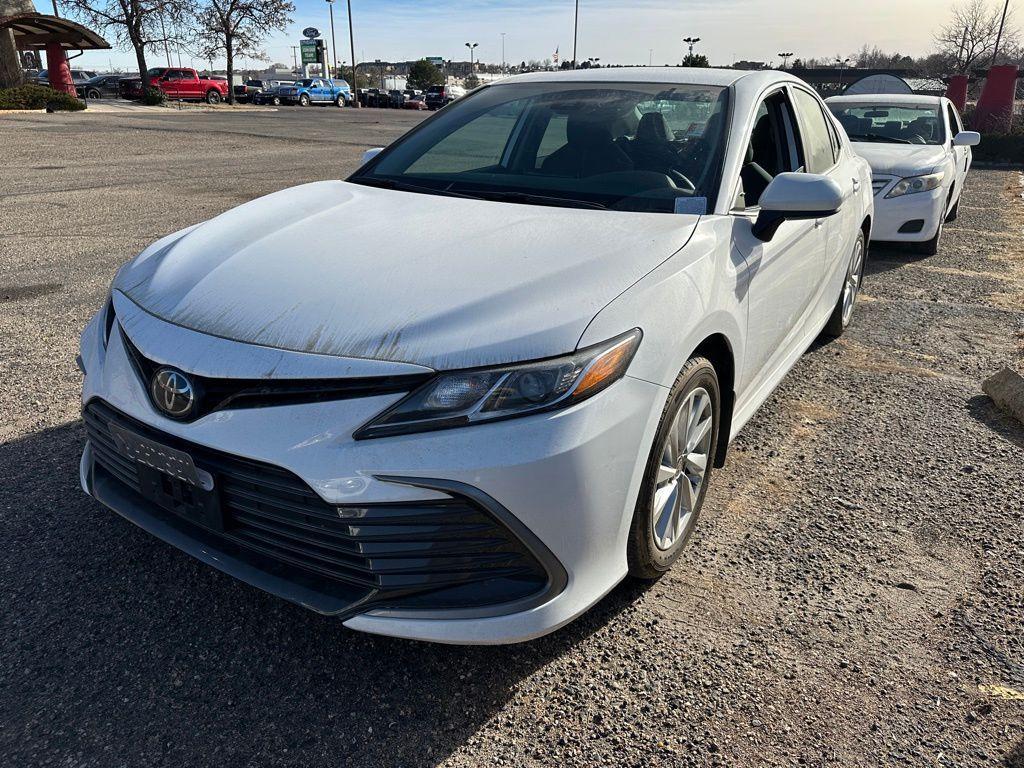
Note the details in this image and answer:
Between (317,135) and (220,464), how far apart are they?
21637 millimetres

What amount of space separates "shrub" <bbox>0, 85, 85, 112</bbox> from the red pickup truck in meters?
16.1

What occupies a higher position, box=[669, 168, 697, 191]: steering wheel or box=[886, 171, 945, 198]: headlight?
box=[669, 168, 697, 191]: steering wheel

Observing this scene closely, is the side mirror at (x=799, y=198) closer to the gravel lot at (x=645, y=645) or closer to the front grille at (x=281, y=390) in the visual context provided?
the gravel lot at (x=645, y=645)

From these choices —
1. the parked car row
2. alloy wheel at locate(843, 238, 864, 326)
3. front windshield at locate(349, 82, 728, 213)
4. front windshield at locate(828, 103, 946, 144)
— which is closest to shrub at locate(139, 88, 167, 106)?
front windshield at locate(828, 103, 946, 144)

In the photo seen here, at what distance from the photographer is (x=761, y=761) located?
76.9 inches

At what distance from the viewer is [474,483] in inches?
72.1

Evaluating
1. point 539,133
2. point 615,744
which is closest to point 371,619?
point 615,744

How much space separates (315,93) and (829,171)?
171ft

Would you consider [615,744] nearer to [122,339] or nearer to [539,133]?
[122,339]

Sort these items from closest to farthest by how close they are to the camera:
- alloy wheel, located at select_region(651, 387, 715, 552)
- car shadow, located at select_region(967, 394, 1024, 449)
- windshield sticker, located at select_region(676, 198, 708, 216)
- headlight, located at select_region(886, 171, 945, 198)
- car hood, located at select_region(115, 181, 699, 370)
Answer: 1. car hood, located at select_region(115, 181, 699, 370)
2. alloy wheel, located at select_region(651, 387, 715, 552)
3. windshield sticker, located at select_region(676, 198, 708, 216)
4. car shadow, located at select_region(967, 394, 1024, 449)
5. headlight, located at select_region(886, 171, 945, 198)

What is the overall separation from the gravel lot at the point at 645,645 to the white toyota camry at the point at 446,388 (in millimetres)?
297

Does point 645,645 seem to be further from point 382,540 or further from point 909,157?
point 909,157

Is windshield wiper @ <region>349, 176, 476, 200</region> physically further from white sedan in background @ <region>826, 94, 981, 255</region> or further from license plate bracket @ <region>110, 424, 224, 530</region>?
white sedan in background @ <region>826, 94, 981, 255</region>

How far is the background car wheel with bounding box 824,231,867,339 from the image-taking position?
480cm
